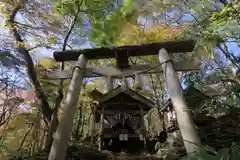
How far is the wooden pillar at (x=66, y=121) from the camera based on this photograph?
2678 millimetres

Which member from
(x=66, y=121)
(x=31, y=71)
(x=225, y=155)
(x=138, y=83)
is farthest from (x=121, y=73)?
(x=31, y=71)

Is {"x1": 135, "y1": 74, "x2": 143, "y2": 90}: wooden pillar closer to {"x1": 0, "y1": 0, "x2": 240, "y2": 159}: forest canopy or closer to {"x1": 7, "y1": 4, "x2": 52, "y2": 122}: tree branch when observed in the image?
{"x1": 0, "y1": 0, "x2": 240, "y2": 159}: forest canopy

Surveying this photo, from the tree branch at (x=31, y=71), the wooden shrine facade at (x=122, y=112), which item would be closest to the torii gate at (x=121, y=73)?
the tree branch at (x=31, y=71)

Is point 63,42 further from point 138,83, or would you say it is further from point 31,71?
point 138,83

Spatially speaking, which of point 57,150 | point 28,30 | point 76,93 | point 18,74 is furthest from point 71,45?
point 57,150

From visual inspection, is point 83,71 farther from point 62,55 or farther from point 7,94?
point 7,94

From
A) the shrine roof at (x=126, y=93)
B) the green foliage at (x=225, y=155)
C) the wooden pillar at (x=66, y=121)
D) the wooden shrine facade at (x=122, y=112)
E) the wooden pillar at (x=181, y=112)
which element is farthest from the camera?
the shrine roof at (x=126, y=93)

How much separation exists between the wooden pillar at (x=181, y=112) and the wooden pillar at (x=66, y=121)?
160 cm

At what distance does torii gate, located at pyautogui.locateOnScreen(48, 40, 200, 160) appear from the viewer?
271 centimetres

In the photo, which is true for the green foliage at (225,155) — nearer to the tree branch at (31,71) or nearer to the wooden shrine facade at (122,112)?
the wooden shrine facade at (122,112)

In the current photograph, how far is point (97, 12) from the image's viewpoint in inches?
227

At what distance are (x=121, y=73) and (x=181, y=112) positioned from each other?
6.11ft

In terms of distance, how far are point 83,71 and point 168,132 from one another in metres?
3.61

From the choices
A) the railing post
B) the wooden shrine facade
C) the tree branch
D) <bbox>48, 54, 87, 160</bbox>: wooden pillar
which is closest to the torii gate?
<bbox>48, 54, 87, 160</bbox>: wooden pillar
